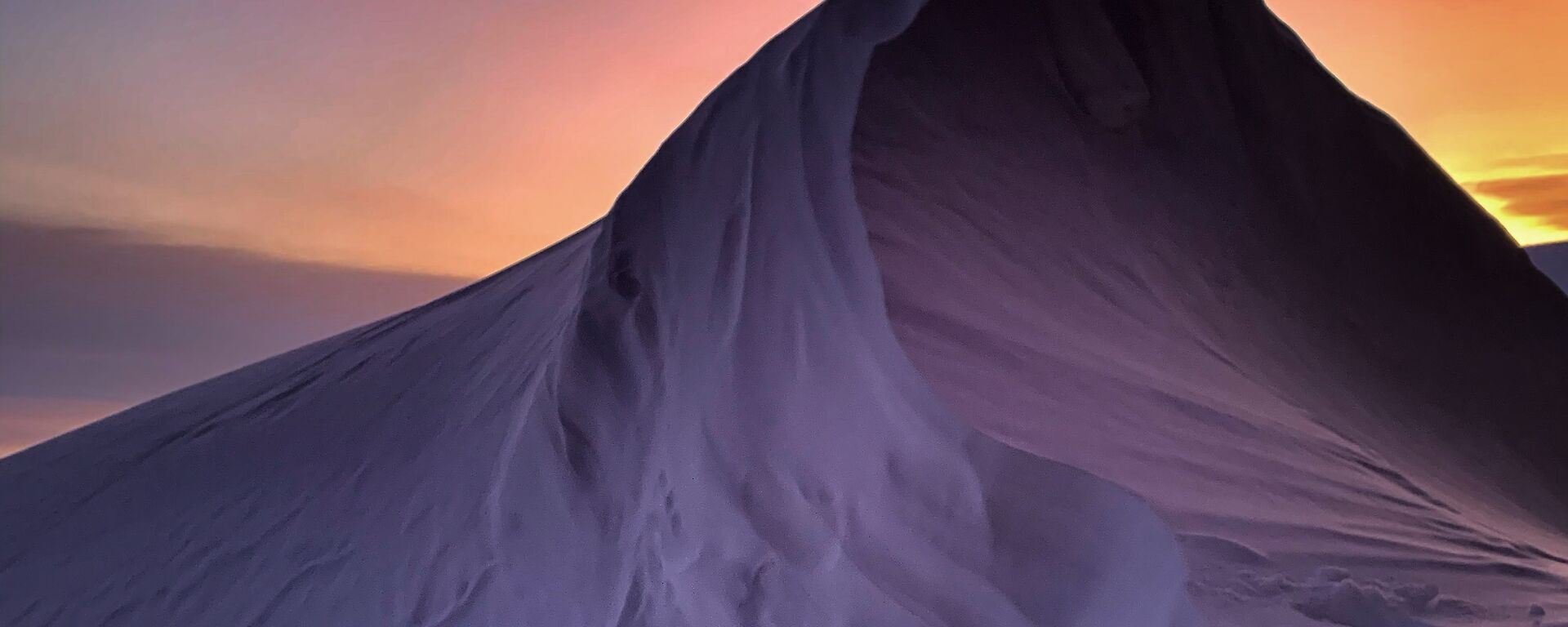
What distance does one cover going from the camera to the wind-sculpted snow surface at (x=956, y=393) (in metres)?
3.40

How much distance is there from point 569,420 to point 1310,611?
9.38 feet

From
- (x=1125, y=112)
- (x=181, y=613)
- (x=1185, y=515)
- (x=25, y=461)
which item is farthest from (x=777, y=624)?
(x=25, y=461)

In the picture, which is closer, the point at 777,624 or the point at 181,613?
the point at 777,624

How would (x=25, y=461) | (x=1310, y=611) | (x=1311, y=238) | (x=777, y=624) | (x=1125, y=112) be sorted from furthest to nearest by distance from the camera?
(x=25, y=461)
(x=1311, y=238)
(x=1125, y=112)
(x=777, y=624)
(x=1310, y=611)

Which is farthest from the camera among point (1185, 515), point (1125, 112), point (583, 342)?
point (1125, 112)

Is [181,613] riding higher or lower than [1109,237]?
higher

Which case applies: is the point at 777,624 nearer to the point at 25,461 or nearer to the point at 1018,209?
the point at 1018,209

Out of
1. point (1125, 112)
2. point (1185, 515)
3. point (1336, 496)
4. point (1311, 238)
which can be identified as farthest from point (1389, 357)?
point (1185, 515)

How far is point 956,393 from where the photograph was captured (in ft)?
12.0

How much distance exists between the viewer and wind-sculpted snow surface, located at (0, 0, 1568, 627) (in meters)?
3.40

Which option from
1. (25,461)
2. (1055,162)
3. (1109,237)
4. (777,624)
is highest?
(25,461)

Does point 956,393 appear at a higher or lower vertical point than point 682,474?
lower

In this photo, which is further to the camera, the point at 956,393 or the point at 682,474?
the point at 682,474

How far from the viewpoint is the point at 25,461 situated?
10562mm
